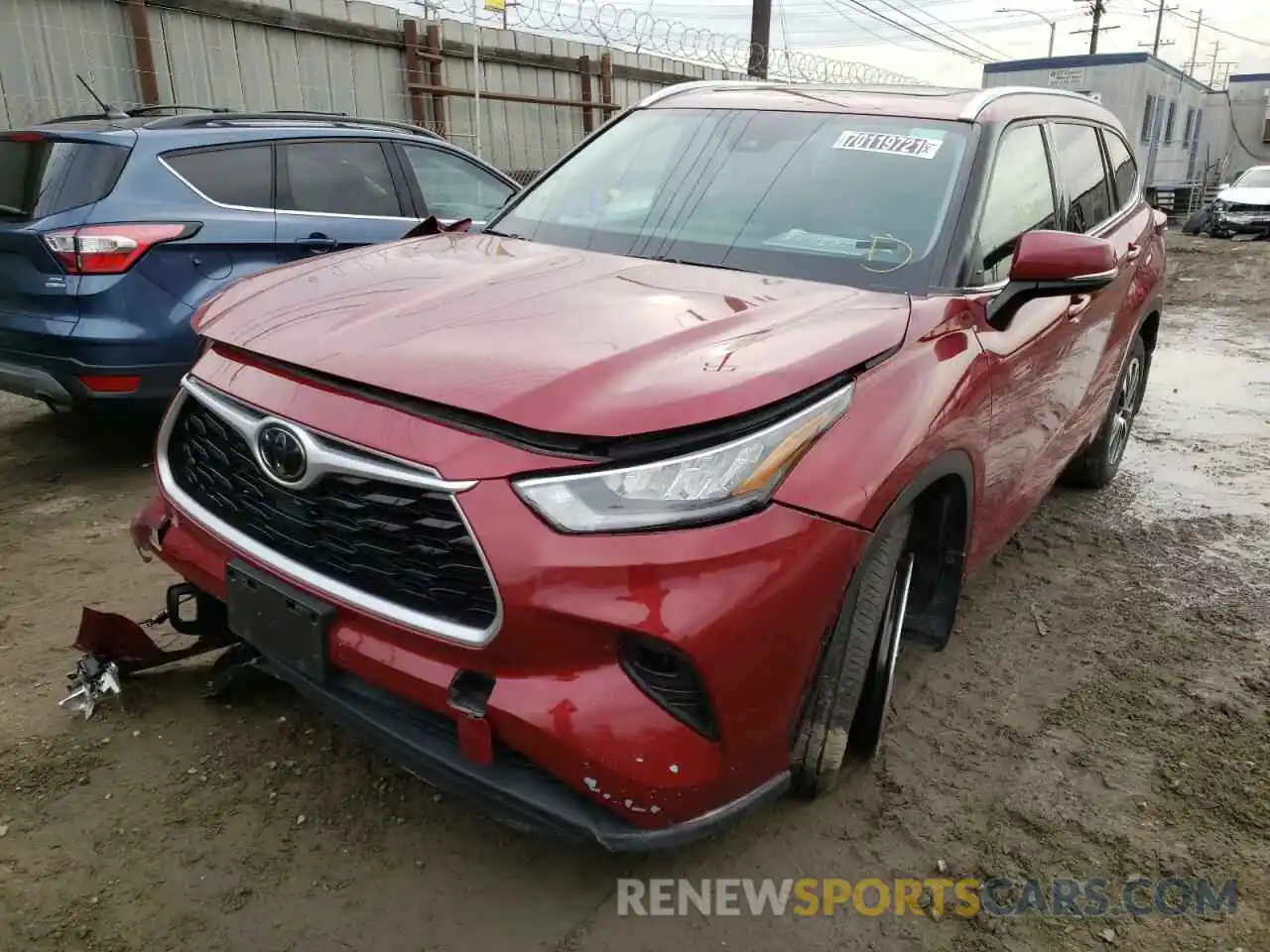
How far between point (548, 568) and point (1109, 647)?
8.07 feet

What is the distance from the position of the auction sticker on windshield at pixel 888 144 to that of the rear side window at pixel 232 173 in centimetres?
313

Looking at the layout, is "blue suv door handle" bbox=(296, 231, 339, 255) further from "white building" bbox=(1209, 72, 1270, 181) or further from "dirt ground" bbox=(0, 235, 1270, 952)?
"white building" bbox=(1209, 72, 1270, 181)

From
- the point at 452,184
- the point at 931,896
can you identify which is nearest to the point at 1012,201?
the point at 931,896

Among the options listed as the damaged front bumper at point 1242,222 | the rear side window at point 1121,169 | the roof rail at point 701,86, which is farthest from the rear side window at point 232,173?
the damaged front bumper at point 1242,222

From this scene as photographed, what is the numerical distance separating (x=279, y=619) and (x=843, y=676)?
48.4 inches

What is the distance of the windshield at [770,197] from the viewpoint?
Answer: 2.67 metres

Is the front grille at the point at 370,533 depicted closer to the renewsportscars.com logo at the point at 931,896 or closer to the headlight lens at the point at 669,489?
the headlight lens at the point at 669,489

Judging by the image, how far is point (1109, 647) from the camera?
10.9 feet

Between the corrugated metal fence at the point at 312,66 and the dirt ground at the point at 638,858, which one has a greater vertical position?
the corrugated metal fence at the point at 312,66

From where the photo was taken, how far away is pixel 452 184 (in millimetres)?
5836

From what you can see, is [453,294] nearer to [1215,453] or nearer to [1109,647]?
[1109,647]

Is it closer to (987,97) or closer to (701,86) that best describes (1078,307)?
(987,97)

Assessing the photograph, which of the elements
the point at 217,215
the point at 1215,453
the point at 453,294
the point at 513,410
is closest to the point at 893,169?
the point at 453,294

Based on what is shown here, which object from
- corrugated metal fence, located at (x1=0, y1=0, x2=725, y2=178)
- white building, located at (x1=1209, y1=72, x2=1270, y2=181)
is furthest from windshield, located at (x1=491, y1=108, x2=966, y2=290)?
white building, located at (x1=1209, y1=72, x2=1270, y2=181)
